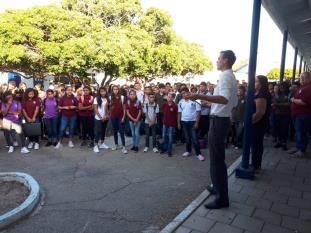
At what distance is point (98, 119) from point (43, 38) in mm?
5972

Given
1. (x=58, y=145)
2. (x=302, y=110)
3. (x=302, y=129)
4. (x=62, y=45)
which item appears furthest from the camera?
(x=62, y=45)

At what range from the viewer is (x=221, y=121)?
14.6 ft

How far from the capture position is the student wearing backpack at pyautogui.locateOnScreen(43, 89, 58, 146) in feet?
30.0

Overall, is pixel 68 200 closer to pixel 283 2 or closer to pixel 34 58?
pixel 283 2

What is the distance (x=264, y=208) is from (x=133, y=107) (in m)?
4.87

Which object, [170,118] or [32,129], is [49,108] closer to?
[32,129]

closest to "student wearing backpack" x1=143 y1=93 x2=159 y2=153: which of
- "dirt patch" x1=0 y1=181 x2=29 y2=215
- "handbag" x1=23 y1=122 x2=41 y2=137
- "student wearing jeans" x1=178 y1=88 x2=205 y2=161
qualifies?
"student wearing jeans" x1=178 y1=88 x2=205 y2=161

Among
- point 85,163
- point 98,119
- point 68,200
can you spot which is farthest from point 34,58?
point 68,200

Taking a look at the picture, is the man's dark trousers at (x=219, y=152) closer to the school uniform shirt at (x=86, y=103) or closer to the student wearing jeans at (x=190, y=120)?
the student wearing jeans at (x=190, y=120)

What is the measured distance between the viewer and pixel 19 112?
8742 millimetres

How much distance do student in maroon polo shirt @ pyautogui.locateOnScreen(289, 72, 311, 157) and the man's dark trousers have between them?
3.76 meters

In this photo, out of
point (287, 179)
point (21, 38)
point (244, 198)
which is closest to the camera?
point (244, 198)

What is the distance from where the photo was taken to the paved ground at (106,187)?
440cm

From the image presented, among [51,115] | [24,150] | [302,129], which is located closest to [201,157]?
[302,129]
